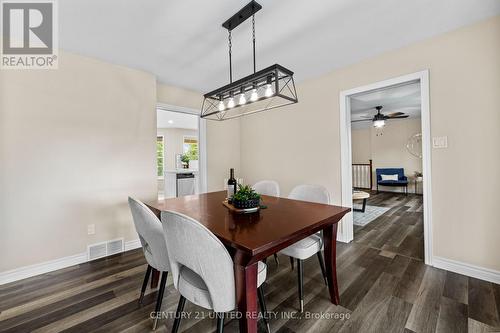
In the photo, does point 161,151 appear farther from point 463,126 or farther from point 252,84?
point 463,126

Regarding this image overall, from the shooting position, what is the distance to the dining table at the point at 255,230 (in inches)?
42.8

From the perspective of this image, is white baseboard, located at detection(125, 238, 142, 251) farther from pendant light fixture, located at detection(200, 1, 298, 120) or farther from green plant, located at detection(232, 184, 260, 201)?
pendant light fixture, located at detection(200, 1, 298, 120)

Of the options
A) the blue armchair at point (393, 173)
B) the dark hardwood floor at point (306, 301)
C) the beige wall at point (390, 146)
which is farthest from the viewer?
the beige wall at point (390, 146)

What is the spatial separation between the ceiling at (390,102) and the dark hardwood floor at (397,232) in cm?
220

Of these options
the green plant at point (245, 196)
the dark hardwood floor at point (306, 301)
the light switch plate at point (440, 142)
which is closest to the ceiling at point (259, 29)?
the light switch plate at point (440, 142)

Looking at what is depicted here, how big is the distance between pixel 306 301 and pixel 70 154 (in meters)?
2.90

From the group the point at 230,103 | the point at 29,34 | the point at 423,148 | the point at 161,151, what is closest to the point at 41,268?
the point at 29,34

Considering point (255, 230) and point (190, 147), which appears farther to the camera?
point (190, 147)

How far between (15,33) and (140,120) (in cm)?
135

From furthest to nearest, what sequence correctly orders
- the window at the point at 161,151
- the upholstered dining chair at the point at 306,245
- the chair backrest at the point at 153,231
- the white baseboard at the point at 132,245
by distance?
the window at the point at 161,151
the white baseboard at the point at 132,245
the upholstered dining chair at the point at 306,245
the chair backrest at the point at 153,231

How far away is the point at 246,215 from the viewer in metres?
1.63

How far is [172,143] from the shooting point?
7.85 m

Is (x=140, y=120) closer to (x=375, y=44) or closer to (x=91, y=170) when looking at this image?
(x=91, y=170)

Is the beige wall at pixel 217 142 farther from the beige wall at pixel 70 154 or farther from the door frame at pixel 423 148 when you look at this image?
the door frame at pixel 423 148
